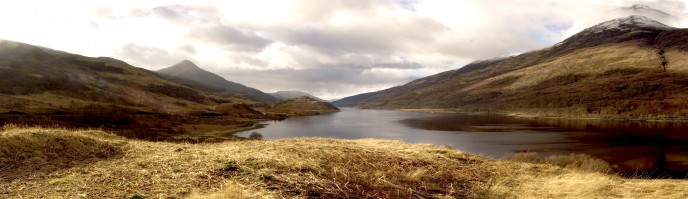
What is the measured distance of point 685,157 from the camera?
5272 cm

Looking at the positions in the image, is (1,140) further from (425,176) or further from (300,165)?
(425,176)

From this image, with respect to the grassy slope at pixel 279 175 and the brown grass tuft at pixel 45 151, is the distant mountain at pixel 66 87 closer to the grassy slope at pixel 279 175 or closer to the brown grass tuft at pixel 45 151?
the brown grass tuft at pixel 45 151

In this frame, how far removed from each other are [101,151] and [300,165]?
8.02 m

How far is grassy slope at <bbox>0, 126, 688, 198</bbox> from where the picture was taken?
10539mm

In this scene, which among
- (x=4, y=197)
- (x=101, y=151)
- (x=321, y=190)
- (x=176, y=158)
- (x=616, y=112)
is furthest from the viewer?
(x=616, y=112)

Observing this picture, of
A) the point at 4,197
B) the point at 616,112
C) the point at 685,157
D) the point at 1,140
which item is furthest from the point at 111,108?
the point at 616,112

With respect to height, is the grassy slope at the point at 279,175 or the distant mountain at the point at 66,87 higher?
the distant mountain at the point at 66,87

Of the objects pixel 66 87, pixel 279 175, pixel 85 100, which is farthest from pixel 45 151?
pixel 66 87

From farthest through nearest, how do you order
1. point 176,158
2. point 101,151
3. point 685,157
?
point 685,157 < point 101,151 < point 176,158

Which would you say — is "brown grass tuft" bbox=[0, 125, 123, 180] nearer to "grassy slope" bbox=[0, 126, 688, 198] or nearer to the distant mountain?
"grassy slope" bbox=[0, 126, 688, 198]

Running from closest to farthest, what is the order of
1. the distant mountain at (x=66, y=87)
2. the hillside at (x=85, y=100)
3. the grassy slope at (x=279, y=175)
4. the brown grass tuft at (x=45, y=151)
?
the grassy slope at (x=279, y=175) < the brown grass tuft at (x=45, y=151) < the hillside at (x=85, y=100) < the distant mountain at (x=66, y=87)

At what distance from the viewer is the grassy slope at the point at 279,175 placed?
1054cm

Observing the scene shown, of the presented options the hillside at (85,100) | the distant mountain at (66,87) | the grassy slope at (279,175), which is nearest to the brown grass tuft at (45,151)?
the grassy slope at (279,175)

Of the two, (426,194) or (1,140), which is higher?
(1,140)
